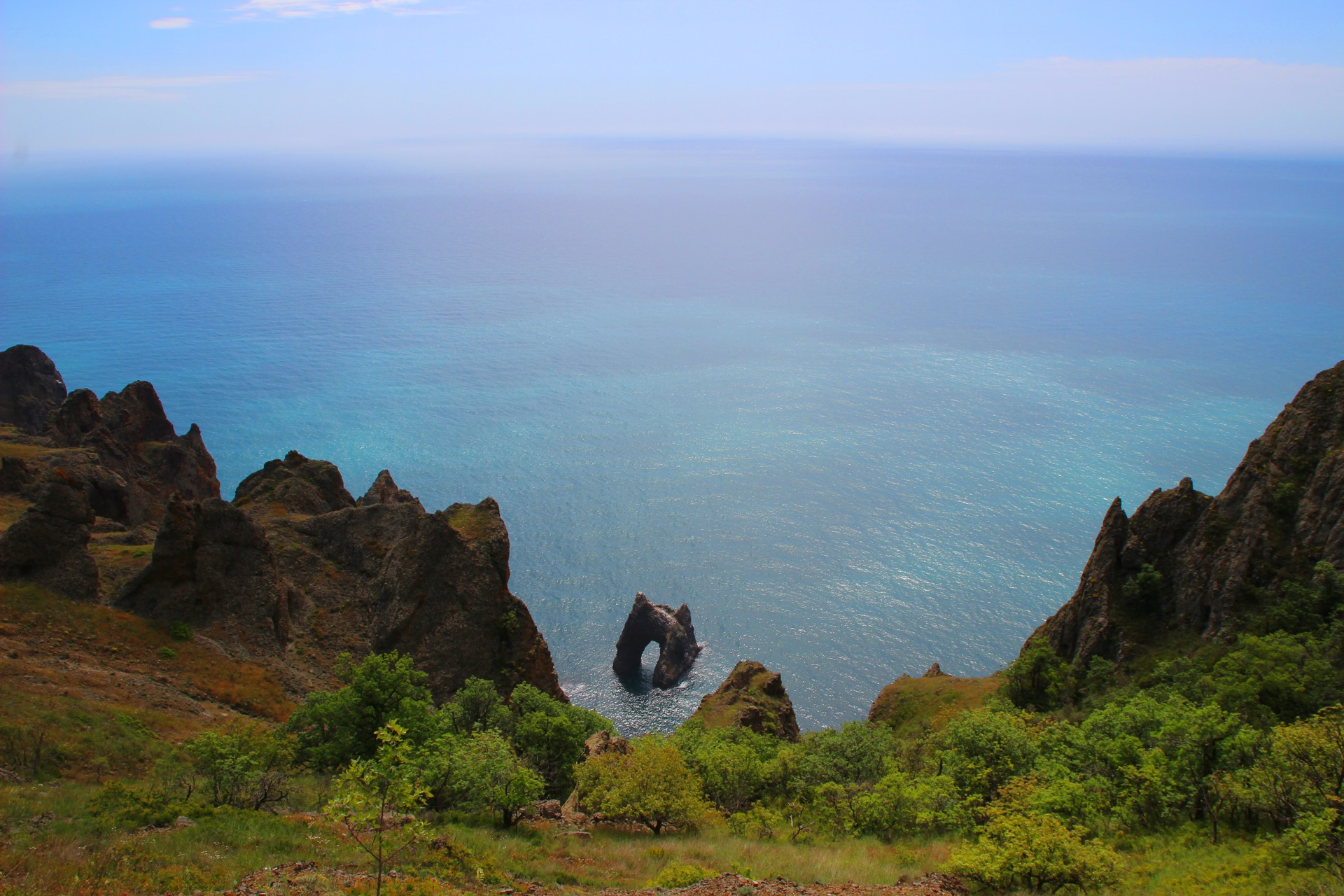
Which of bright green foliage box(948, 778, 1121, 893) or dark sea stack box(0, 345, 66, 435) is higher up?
dark sea stack box(0, 345, 66, 435)

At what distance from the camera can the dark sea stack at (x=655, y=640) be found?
89.2 metres

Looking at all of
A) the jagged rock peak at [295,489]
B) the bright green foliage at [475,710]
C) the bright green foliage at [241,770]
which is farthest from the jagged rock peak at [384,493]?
the bright green foliage at [241,770]

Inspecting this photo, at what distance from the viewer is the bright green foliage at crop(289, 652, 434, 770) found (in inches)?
1513

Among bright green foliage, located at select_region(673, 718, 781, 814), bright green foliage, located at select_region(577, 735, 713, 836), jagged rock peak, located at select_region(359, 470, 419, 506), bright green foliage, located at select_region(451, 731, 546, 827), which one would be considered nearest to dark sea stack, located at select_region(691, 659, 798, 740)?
bright green foliage, located at select_region(673, 718, 781, 814)

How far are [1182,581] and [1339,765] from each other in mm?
31192

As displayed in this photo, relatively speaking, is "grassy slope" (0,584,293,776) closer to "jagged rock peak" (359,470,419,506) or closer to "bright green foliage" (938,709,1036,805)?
"jagged rock peak" (359,470,419,506)

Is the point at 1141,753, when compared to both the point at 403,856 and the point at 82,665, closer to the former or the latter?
the point at 403,856

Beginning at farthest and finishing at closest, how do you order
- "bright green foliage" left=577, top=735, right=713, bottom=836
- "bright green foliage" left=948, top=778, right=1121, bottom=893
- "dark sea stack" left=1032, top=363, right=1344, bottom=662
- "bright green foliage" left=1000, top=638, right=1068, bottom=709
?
"bright green foliage" left=1000, top=638, right=1068, bottom=709
"dark sea stack" left=1032, top=363, right=1344, bottom=662
"bright green foliage" left=577, top=735, right=713, bottom=836
"bright green foliage" left=948, top=778, right=1121, bottom=893

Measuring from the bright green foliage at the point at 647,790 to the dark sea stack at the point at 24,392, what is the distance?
98073 millimetres

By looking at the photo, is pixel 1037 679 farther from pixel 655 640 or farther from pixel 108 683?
pixel 108 683

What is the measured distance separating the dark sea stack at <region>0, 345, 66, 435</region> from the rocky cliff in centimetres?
3292

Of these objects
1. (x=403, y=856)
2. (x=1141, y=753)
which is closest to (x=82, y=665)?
(x=403, y=856)

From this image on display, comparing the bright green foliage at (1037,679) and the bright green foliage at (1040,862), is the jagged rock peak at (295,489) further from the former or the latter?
the bright green foliage at (1040,862)

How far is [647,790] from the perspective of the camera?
126 ft
